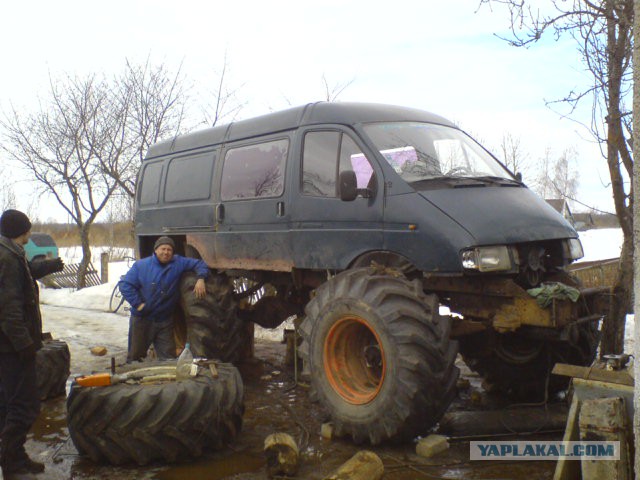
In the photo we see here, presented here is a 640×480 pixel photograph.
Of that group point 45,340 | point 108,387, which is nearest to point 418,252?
point 108,387

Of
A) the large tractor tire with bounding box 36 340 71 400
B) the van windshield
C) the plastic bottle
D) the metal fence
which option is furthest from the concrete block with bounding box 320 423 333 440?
the metal fence

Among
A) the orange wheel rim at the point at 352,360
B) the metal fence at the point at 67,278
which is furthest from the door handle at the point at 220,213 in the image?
the metal fence at the point at 67,278

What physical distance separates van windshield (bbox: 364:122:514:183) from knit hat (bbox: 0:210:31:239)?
2.99 meters

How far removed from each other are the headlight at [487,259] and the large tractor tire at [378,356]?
396mm

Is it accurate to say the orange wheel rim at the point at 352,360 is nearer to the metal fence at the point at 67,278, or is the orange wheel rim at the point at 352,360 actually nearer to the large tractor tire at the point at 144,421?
the large tractor tire at the point at 144,421

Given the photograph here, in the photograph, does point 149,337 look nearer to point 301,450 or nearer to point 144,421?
point 144,421

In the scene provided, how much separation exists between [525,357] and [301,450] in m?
2.33

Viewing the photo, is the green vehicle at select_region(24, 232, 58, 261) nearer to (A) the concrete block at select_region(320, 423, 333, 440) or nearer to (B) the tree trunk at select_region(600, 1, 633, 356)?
(A) the concrete block at select_region(320, 423, 333, 440)

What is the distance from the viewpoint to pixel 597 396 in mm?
3564

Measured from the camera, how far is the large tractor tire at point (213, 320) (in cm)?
677

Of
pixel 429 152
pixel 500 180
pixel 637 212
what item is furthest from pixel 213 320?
pixel 637 212

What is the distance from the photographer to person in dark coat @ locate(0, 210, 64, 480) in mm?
4391

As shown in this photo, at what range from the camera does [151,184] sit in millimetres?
8539

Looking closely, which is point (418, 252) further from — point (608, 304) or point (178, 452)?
point (178, 452)
